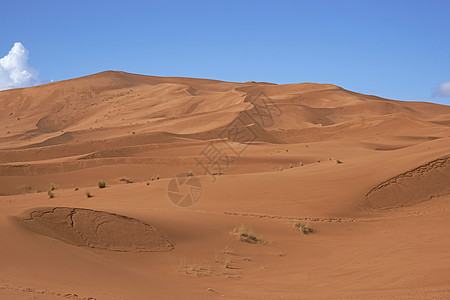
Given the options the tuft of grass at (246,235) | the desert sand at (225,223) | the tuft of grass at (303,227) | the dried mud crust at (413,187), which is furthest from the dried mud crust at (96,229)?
the dried mud crust at (413,187)

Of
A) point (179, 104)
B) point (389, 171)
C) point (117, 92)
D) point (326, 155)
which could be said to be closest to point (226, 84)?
point (117, 92)

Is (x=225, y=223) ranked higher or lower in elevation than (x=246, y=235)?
higher

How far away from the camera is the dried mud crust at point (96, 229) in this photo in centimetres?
893

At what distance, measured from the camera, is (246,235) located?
432 inches

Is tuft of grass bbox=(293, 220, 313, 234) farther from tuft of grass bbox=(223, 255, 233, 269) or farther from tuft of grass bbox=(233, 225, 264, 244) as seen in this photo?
tuft of grass bbox=(223, 255, 233, 269)

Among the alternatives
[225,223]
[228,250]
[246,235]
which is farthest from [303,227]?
[228,250]

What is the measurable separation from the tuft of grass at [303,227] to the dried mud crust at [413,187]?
3329 millimetres

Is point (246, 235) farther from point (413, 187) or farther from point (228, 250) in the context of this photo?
point (413, 187)

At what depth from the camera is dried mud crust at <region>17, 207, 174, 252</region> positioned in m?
8.93

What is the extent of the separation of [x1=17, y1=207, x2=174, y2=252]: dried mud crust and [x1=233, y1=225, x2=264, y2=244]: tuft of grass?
1.77m

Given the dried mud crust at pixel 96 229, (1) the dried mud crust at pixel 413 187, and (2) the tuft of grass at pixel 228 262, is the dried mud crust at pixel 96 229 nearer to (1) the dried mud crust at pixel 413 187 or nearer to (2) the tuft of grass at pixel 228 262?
(2) the tuft of grass at pixel 228 262

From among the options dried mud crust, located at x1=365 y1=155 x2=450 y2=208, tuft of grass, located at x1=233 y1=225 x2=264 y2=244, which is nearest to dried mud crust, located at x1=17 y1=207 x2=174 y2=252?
tuft of grass, located at x1=233 y1=225 x2=264 y2=244

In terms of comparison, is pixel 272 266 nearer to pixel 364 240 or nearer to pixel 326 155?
pixel 364 240

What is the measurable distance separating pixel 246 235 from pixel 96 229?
3.37 meters
